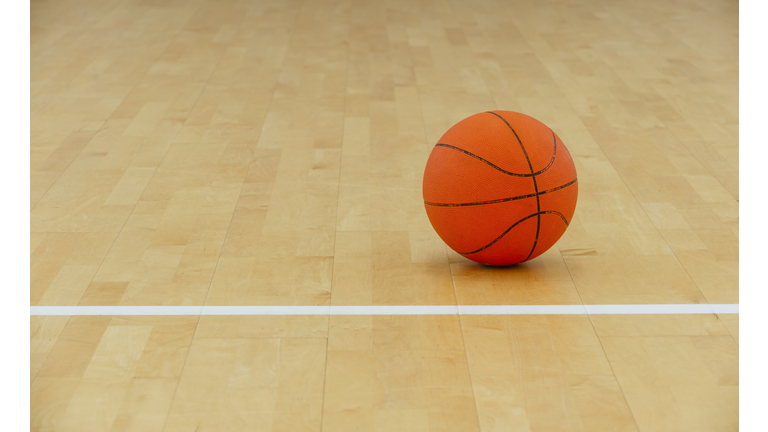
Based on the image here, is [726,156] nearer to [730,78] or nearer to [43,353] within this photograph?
[730,78]

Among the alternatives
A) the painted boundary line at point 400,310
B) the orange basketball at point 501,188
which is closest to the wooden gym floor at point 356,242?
the painted boundary line at point 400,310

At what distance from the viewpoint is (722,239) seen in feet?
10.1

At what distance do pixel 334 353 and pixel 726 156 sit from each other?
2.71 metres

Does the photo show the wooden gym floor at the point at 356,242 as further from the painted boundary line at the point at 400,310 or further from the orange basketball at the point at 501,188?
the orange basketball at the point at 501,188

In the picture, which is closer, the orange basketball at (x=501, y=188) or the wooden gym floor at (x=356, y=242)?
the wooden gym floor at (x=356, y=242)

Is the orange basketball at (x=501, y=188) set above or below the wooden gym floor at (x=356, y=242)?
above

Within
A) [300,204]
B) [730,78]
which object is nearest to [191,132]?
[300,204]

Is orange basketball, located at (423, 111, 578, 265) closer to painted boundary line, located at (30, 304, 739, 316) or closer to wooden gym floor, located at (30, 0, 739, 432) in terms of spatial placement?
wooden gym floor, located at (30, 0, 739, 432)

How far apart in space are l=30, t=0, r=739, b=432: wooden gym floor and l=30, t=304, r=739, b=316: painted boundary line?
0.03 meters

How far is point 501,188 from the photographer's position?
2.59m

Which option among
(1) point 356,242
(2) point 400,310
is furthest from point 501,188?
(1) point 356,242

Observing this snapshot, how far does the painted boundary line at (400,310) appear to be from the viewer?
8.25 ft

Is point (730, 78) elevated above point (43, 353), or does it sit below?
below

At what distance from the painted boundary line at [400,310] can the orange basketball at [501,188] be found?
258 millimetres
